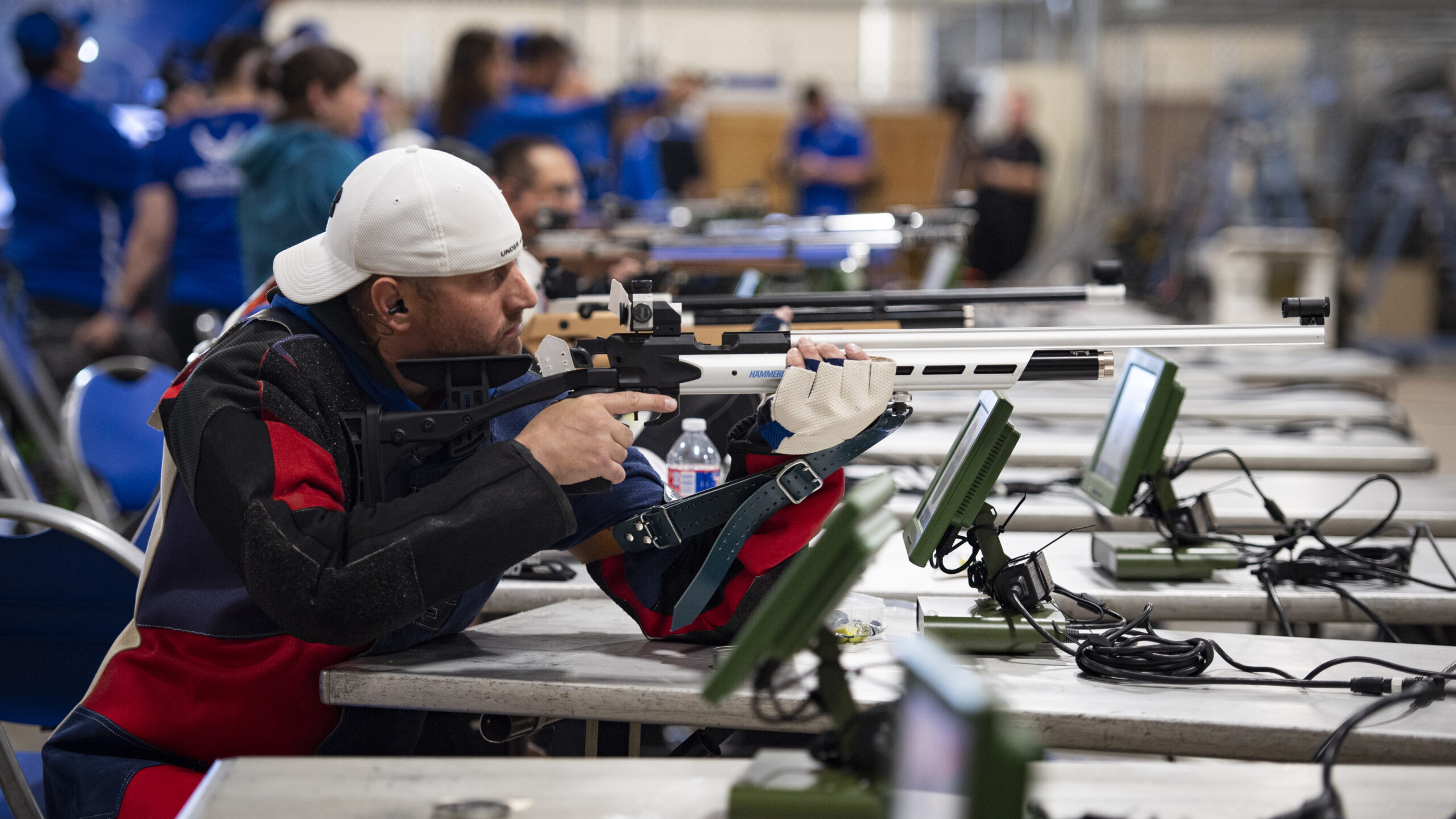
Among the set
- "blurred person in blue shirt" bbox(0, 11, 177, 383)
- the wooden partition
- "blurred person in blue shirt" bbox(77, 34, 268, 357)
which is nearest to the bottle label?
"blurred person in blue shirt" bbox(77, 34, 268, 357)

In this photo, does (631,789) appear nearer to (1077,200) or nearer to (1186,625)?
(1186,625)

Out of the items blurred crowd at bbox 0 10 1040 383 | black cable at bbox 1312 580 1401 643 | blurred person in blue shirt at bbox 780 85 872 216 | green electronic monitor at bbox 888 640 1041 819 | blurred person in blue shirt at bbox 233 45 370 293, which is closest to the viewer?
Answer: green electronic monitor at bbox 888 640 1041 819

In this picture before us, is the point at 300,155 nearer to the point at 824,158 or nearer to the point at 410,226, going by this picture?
the point at 410,226

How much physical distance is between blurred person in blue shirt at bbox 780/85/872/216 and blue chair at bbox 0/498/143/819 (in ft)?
20.8

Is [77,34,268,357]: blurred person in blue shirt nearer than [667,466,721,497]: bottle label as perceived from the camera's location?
No

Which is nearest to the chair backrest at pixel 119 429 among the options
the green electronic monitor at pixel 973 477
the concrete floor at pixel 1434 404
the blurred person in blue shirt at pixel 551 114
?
the green electronic monitor at pixel 973 477

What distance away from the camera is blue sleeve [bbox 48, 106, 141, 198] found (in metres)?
4.66

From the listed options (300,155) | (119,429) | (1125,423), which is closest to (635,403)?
(1125,423)

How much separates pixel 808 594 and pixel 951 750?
0.75 feet

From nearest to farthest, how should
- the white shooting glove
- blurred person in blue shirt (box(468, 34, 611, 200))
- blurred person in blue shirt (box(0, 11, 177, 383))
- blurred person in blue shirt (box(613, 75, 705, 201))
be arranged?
1. the white shooting glove
2. blurred person in blue shirt (box(0, 11, 177, 383))
3. blurred person in blue shirt (box(468, 34, 611, 200))
4. blurred person in blue shirt (box(613, 75, 705, 201))

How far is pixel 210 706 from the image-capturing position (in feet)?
4.92

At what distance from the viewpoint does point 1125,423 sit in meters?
2.13

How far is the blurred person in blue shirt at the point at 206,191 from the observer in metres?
4.45

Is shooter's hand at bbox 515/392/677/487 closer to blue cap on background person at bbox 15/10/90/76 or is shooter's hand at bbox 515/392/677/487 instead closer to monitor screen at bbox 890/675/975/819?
monitor screen at bbox 890/675/975/819
